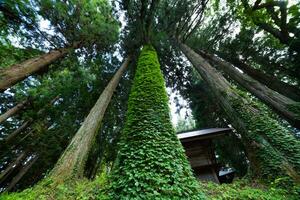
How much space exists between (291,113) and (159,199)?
5.59 metres

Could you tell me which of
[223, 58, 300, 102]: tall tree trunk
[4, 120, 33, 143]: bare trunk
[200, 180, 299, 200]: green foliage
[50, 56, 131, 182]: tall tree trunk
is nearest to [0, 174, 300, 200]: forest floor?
[200, 180, 299, 200]: green foliage

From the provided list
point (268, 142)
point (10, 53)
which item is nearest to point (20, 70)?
point (10, 53)

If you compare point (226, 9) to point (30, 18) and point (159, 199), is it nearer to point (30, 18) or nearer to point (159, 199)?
point (30, 18)

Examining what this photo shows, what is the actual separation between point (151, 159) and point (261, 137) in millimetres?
3697

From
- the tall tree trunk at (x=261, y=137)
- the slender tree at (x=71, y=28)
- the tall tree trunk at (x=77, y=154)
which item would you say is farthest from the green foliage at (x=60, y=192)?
the tall tree trunk at (x=261, y=137)

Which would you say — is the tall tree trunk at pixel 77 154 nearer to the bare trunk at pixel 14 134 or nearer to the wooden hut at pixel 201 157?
the wooden hut at pixel 201 157

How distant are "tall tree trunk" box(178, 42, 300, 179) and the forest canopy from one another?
0.03 m

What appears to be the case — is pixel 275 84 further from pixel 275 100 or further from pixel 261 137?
pixel 261 137

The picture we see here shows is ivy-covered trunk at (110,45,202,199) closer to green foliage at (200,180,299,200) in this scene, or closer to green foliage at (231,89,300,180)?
green foliage at (200,180,299,200)

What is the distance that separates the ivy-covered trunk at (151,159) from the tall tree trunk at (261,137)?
8.54ft

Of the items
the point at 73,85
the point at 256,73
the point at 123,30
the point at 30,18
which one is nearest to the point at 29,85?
the point at 73,85

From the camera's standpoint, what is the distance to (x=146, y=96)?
536 centimetres

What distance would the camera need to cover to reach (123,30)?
13.6 meters

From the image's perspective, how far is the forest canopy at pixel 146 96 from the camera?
3816 mm
